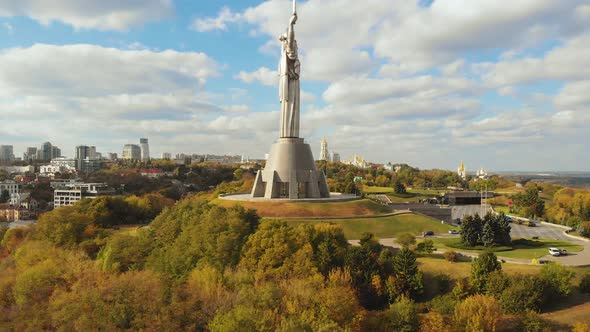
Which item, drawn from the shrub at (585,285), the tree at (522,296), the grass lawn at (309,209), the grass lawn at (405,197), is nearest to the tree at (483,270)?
the tree at (522,296)

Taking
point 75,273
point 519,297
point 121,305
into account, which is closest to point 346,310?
point 519,297

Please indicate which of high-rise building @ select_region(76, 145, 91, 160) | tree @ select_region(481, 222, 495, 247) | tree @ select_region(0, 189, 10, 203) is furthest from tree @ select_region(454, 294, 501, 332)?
high-rise building @ select_region(76, 145, 91, 160)

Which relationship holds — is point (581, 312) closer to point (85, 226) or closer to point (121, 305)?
point (121, 305)

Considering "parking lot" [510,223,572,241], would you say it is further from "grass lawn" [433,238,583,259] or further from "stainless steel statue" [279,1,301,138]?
"stainless steel statue" [279,1,301,138]

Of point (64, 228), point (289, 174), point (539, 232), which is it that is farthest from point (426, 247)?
point (64, 228)

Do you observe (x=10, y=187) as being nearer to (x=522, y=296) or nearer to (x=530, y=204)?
(x=530, y=204)

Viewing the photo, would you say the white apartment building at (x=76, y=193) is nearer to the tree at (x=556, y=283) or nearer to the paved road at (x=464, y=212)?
the paved road at (x=464, y=212)
